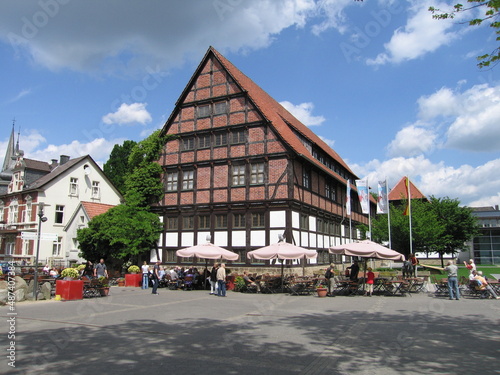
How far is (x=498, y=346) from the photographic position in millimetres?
8648

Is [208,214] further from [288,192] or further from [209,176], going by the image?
[288,192]

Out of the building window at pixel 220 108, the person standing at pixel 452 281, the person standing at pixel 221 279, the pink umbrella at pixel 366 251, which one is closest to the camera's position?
the person standing at pixel 452 281

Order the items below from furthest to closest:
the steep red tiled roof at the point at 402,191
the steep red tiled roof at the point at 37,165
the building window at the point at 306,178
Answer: the steep red tiled roof at the point at 402,191 < the steep red tiled roof at the point at 37,165 < the building window at the point at 306,178

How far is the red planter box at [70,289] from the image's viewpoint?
1761 centimetres

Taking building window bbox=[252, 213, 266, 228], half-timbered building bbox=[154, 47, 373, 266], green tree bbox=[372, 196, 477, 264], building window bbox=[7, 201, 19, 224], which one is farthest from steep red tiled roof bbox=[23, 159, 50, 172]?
green tree bbox=[372, 196, 477, 264]

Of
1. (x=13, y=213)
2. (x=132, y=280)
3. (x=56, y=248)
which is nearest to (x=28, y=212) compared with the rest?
(x=13, y=213)

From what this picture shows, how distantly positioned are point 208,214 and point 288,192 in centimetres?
599

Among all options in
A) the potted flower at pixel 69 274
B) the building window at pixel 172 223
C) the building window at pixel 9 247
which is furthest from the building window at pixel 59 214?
the potted flower at pixel 69 274

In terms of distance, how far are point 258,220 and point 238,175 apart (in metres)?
3.41

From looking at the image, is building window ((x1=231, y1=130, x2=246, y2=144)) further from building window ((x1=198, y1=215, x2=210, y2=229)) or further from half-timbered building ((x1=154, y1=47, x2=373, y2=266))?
building window ((x1=198, y1=215, x2=210, y2=229))

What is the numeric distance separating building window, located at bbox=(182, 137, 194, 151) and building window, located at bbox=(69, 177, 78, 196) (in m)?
16.3

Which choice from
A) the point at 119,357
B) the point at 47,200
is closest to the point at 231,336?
the point at 119,357

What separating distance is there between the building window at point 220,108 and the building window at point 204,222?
7260 millimetres

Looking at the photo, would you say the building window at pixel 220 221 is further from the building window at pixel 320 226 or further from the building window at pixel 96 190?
the building window at pixel 96 190
